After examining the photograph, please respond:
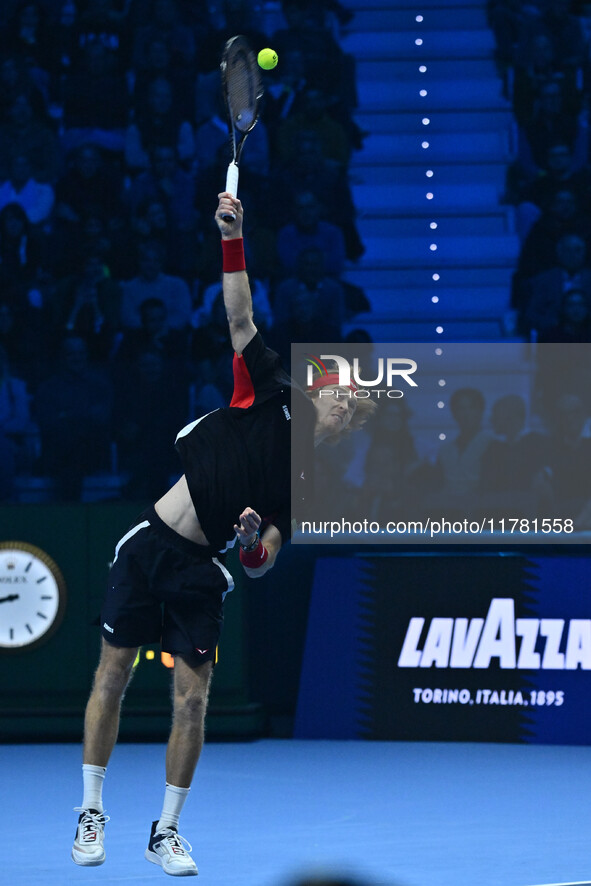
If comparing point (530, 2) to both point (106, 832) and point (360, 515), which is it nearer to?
point (360, 515)

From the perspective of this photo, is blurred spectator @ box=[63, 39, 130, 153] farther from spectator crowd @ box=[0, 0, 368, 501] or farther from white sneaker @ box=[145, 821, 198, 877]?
white sneaker @ box=[145, 821, 198, 877]

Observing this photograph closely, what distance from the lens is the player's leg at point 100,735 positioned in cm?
441

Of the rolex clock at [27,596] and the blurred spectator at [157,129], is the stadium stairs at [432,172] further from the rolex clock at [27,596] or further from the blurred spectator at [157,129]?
the rolex clock at [27,596]

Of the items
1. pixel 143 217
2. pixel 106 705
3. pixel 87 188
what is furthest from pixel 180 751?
pixel 87 188

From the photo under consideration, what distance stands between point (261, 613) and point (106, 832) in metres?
2.41

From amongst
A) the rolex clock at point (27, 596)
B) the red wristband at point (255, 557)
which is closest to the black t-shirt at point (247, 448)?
the red wristband at point (255, 557)

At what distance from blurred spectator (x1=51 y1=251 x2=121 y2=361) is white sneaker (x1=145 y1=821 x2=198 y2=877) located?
5471mm

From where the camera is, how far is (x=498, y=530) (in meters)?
7.80

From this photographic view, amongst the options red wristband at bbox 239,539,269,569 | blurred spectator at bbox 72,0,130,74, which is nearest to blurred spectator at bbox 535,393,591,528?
red wristband at bbox 239,539,269,569

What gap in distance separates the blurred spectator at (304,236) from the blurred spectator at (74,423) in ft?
5.50

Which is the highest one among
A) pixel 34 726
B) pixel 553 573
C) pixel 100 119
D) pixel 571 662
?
pixel 100 119

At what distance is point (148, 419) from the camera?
903 centimetres

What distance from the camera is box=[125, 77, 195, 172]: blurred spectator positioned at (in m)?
9.99

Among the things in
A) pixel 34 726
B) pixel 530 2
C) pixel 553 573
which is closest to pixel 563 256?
pixel 530 2
